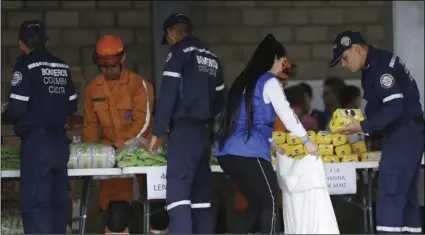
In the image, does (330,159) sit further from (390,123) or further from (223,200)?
(223,200)

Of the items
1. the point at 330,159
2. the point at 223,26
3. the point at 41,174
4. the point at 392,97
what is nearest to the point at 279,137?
the point at 330,159

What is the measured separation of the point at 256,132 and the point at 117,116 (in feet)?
5.00

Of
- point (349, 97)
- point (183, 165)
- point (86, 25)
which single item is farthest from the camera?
point (86, 25)

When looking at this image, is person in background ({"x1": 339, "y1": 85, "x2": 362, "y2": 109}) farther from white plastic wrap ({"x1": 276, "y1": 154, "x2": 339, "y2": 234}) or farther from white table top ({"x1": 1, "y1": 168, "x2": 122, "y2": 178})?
white table top ({"x1": 1, "y1": 168, "x2": 122, "y2": 178})

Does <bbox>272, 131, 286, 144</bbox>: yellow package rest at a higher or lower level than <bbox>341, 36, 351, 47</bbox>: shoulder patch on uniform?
lower

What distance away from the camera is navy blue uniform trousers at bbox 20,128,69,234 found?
749 centimetres

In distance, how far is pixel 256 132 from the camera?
7.14 metres

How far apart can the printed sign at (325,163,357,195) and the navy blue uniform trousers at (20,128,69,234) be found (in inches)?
80.7

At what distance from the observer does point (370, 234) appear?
28.0 ft

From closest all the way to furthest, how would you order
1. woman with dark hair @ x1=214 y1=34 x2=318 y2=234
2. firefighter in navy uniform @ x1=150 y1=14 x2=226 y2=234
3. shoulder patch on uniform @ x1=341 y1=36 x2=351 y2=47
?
woman with dark hair @ x1=214 y1=34 x2=318 y2=234 < firefighter in navy uniform @ x1=150 y1=14 x2=226 y2=234 < shoulder patch on uniform @ x1=341 y1=36 x2=351 y2=47

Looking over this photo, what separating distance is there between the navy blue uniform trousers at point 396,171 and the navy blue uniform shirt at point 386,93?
0.09m

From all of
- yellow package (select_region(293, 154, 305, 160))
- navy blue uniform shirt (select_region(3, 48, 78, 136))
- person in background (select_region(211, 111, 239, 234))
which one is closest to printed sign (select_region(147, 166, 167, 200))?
navy blue uniform shirt (select_region(3, 48, 78, 136))

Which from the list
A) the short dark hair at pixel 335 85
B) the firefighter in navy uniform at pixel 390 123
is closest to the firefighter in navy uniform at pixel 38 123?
the firefighter in navy uniform at pixel 390 123

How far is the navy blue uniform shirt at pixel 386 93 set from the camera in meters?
7.21
